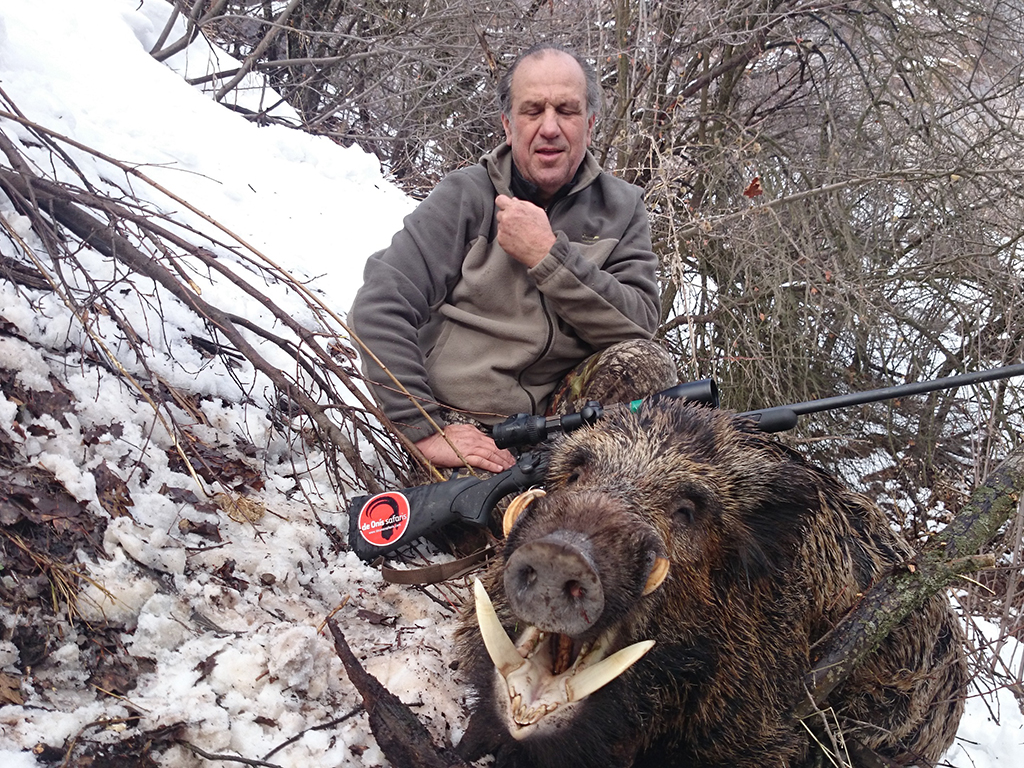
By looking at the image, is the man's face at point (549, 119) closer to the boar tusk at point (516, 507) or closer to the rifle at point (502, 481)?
the rifle at point (502, 481)

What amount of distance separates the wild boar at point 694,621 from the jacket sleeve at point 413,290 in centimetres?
94

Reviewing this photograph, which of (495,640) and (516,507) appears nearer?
(495,640)

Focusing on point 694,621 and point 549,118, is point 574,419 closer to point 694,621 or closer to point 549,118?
point 694,621

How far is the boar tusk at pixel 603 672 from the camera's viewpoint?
1775mm

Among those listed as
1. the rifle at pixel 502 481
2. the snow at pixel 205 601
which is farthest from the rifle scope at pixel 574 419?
the snow at pixel 205 601

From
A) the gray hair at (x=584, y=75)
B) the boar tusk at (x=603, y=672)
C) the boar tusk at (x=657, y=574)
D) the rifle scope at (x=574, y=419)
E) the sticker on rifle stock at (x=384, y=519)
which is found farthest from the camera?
the gray hair at (x=584, y=75)

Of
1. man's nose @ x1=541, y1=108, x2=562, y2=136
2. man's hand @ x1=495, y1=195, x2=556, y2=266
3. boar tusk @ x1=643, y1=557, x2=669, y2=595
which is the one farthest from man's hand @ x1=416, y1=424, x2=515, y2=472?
boar tusk @ x1=643, y1=557, x2=669, y2=595

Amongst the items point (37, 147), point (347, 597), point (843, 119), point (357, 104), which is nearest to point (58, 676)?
point (347, 597)

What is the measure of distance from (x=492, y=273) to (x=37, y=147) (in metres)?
2.09

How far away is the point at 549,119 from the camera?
340 cm

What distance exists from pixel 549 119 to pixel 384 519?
5.71ft

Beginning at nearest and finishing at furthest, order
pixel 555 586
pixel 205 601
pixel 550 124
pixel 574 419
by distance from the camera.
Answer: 1. pixel 555 586
2. pixel 205 601
3. pixel 574 419
4. pixel 550 124

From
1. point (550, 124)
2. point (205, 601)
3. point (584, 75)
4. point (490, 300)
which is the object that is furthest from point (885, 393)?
point (205, 601)

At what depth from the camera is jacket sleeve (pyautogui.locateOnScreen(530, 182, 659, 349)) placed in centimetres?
319
